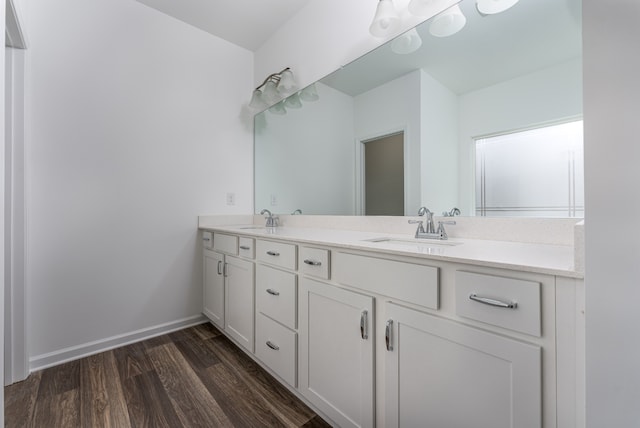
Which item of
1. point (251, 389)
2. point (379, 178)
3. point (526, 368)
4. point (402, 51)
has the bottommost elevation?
point (251, 389)

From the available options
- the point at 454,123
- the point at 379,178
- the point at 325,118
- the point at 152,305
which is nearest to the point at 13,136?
the point at 152,305

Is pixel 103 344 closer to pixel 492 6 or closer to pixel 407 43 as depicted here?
pixel 407 43

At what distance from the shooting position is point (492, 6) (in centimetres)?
117

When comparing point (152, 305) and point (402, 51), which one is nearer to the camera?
point (402, 51)

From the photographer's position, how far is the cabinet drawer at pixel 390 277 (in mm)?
838

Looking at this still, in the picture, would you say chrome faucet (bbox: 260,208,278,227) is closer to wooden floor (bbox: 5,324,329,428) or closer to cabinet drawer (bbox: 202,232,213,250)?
cabinet drawer (bbox: 202,232,213,250)

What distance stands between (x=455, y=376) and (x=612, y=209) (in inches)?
23.7

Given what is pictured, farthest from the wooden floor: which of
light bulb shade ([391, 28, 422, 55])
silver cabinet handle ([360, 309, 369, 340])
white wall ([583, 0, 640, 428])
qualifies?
light bulb shade ([391, 28, 422, 55])

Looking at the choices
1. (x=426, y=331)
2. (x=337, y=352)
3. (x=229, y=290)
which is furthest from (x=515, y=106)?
(x=229, y=290)

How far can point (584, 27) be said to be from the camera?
433mm

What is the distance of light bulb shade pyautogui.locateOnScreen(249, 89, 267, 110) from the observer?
94.8 inches

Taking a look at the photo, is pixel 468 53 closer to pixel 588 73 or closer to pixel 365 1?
pixel 365 1

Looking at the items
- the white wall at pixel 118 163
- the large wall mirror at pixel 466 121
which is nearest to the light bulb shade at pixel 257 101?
the white wall at pixel 118 163

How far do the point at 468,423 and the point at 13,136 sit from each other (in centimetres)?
246
